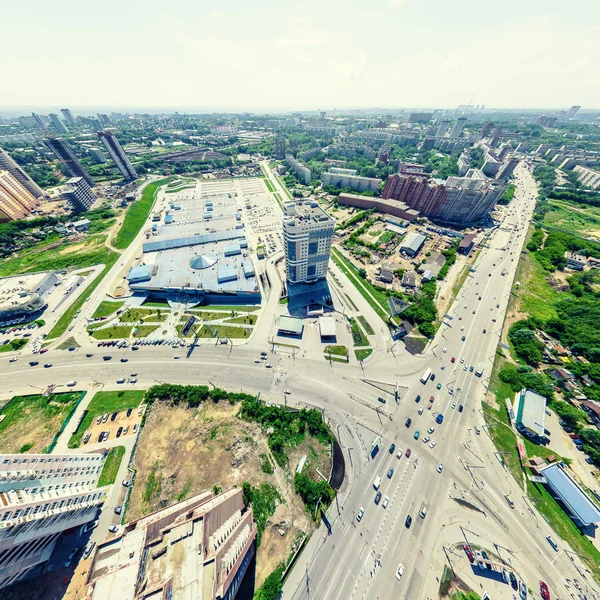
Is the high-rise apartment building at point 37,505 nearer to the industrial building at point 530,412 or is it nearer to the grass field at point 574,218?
the industrial building at point 530,412

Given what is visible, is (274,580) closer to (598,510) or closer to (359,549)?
(359,549)

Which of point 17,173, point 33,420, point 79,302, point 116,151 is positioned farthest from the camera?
point 116,151

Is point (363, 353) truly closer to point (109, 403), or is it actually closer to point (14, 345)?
point (109, 403)

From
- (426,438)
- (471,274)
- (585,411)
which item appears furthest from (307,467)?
(471,274)

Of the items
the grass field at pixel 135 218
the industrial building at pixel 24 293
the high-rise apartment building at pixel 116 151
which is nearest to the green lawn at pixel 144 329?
the industrial building at pixel 24 293

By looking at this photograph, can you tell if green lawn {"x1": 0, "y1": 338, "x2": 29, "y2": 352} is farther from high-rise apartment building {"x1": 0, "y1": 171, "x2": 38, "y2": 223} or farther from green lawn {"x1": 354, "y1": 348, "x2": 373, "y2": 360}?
high-rise apartment building {"x1": 0, "y1": 171, "x2": 38, "y2": 223}

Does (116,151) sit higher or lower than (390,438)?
higher

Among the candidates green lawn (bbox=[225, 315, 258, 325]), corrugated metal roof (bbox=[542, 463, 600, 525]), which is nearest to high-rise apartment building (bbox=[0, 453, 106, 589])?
green lawn (bbox=[225, 315, 258, 325])

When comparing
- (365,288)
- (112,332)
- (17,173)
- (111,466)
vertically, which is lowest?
(365,288)

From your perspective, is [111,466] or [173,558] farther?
[111,466]

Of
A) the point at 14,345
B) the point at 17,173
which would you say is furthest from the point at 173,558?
the point at 17,173
